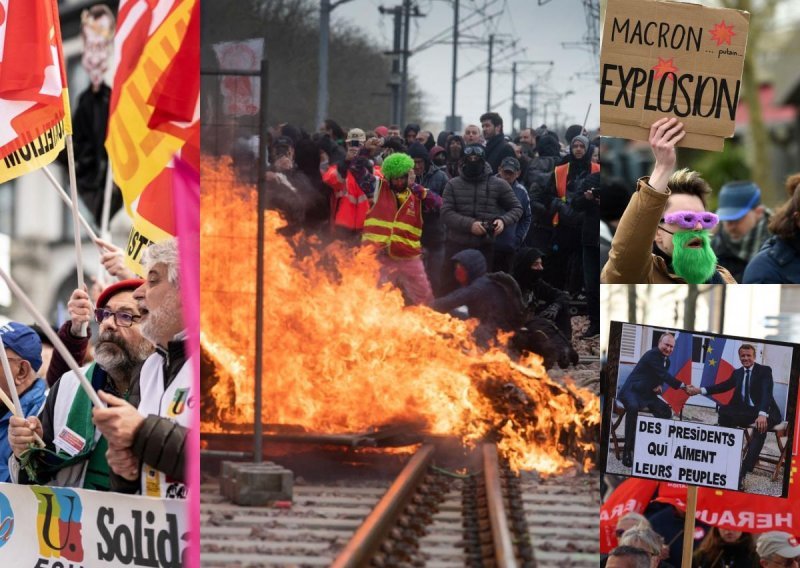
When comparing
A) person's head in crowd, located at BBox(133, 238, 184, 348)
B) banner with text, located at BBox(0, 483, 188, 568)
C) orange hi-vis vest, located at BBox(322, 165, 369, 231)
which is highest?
orange hi-vis vest, located at BBox(322, 165, 369, 231)

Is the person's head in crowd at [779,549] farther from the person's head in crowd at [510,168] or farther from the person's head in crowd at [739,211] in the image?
the person's head in crowd at [739,211]

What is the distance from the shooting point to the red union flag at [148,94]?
404cm

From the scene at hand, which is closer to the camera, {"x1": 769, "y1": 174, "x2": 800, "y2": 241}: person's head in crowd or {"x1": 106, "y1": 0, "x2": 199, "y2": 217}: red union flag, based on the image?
{"x1": 106, "y1": 0, "x2": 199, "y2": 217}: red union flag

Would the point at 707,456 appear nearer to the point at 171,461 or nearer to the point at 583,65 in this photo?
the point at 583,65

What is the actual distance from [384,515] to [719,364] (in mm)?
1474

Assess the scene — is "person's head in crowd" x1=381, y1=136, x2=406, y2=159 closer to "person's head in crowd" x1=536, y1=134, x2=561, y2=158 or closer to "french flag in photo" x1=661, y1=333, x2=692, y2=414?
"person's head in crowd" x1=536, y1=134, x2=561, y2=158

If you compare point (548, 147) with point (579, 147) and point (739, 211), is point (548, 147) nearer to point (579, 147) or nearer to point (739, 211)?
point (579, 147)

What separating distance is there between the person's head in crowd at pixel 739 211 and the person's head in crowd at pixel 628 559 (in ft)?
12.3

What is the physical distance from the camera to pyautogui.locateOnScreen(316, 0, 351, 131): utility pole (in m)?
3.74

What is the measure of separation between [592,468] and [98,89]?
2431mm

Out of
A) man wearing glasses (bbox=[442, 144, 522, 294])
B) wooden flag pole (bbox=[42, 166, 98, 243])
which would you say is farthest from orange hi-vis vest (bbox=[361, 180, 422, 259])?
wooden flag pole (bbox=[42, 166, 98, 243])

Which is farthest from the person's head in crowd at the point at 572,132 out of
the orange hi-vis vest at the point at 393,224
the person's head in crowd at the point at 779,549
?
the person's head in crowd at the point at 779,549

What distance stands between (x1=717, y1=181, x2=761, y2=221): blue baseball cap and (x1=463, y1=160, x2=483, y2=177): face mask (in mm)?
4299

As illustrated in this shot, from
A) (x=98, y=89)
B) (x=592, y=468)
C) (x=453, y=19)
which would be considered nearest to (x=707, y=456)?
(x=592, y=468)
